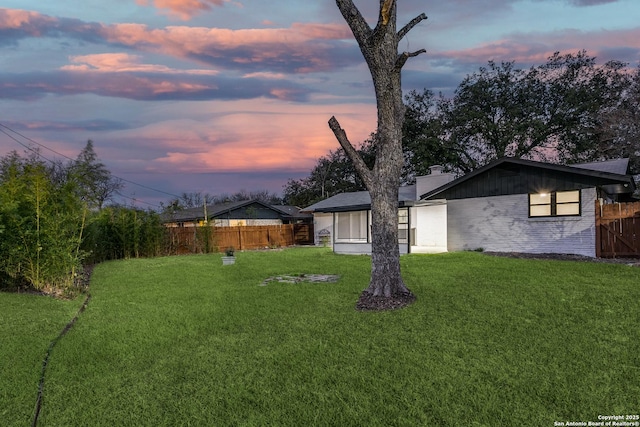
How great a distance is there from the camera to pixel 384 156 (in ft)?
20.1

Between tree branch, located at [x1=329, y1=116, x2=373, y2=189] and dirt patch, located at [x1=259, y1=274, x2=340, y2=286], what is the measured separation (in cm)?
305

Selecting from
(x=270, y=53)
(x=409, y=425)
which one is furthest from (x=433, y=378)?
(x=270, y=53)

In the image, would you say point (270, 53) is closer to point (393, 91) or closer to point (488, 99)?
point (393, 91)

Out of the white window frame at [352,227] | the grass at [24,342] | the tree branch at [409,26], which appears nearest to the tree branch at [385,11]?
the tree branch at [409,26]

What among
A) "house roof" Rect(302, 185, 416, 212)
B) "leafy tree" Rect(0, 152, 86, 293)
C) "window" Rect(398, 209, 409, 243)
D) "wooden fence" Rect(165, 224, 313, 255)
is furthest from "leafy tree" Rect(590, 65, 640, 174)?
"leafy tree" Rect(0, 152, 86, 293)

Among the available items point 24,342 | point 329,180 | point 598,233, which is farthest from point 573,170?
point 329,180

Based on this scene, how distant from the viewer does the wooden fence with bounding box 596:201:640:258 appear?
10516 millimetres

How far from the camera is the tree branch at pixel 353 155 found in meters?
6.07

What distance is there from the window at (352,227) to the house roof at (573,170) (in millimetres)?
3102

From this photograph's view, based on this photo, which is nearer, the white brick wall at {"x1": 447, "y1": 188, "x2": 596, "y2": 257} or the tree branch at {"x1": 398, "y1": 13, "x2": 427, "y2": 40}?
the tree branch at {"x1": 398, "y1": 13, "x2": 427, "y2": 40}

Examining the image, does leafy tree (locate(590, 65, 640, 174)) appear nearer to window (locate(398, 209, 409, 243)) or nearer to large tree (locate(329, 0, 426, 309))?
window (locate(398, 209, 409, 243))

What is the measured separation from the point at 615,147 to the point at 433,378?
26612 mm

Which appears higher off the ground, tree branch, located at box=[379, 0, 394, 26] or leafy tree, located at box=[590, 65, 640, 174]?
leafy tree, located at box=[590, 65, 640, 174]

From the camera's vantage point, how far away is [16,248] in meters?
7.20
